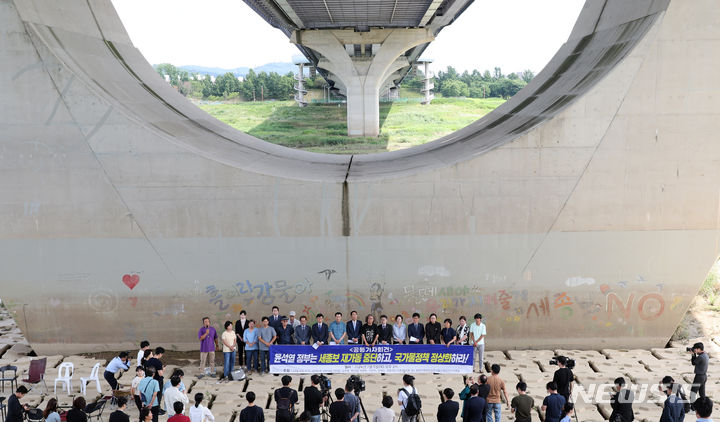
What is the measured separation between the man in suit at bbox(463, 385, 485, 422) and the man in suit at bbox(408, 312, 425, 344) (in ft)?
12.1

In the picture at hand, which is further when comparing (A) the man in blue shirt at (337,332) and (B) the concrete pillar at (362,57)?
(B) the concrete pillar at (362,57)

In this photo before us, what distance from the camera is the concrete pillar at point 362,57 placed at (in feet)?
150

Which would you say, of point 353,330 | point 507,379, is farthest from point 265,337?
point 507,379

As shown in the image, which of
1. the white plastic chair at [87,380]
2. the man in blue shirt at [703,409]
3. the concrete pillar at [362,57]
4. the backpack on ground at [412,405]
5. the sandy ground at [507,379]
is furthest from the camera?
the concrete pillar at [362,57]

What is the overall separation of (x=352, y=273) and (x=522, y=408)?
5630 millimetres

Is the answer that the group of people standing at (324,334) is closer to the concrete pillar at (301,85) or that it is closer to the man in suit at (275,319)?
the man in suit at (275,319)

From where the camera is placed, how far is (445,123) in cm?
7762

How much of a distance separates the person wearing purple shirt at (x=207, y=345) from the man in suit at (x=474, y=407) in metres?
5.84

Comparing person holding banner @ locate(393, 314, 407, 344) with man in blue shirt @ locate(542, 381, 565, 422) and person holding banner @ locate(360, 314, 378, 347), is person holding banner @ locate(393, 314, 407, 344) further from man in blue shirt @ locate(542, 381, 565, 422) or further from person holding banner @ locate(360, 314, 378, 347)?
man in blue shirt @ locate(542, 381, 565, 422)

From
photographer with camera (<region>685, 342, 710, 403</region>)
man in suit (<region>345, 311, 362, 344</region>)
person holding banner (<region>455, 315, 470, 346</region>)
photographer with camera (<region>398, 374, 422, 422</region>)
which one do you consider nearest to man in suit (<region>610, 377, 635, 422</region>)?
photographer with camera (<region>685, 342, 710, 403</region>)

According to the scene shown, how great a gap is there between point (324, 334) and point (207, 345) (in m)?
2.36

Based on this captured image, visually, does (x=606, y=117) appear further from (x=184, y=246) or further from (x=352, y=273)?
(x=184, y=246)

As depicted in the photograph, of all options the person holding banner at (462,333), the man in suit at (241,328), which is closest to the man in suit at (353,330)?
the person holding banner at (462,333)

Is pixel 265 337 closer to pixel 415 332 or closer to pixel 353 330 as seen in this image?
pixel 353 330
